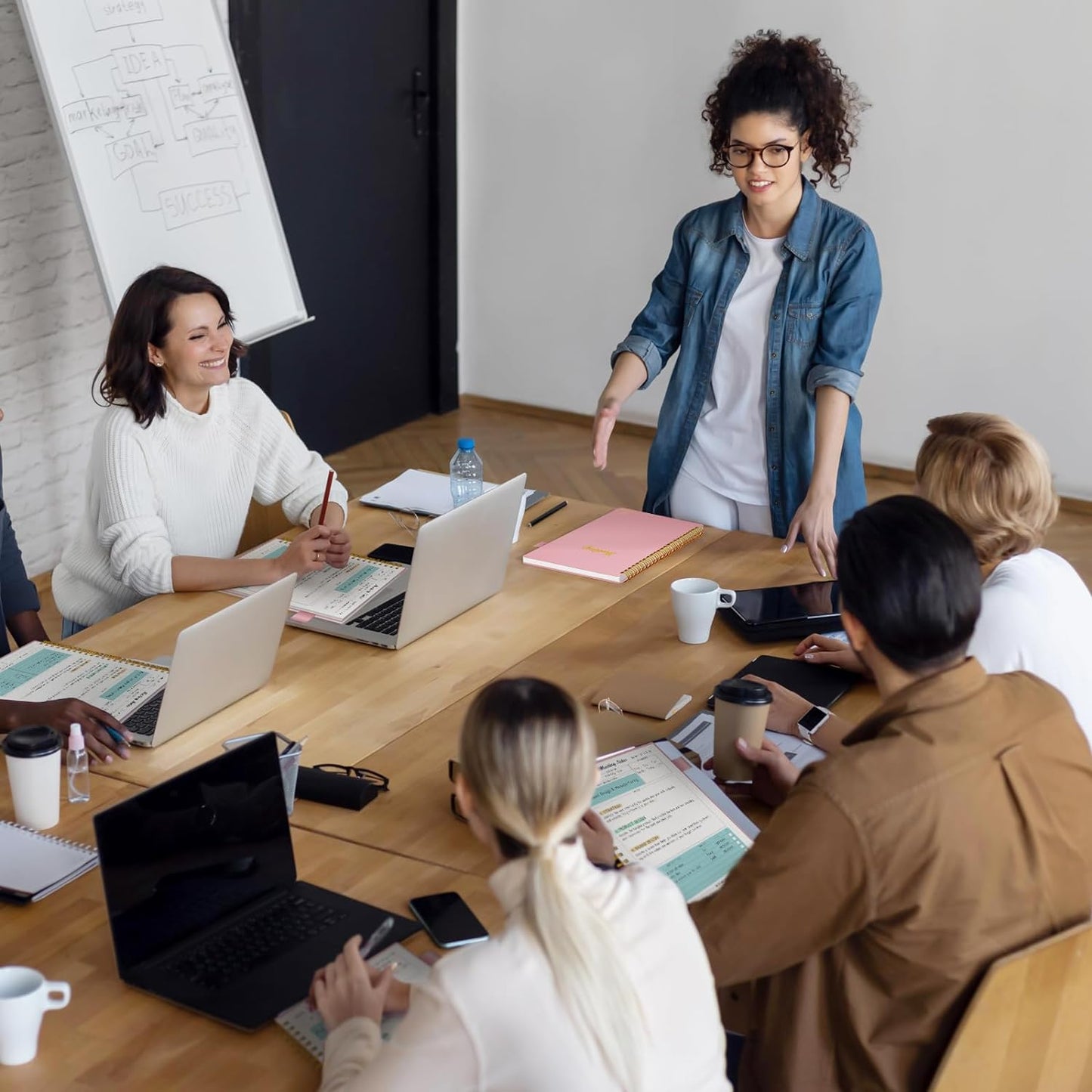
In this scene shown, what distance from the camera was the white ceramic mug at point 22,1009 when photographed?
1468 millimetres

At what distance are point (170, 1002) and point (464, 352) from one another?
16.6 ft

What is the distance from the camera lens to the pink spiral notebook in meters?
2.89

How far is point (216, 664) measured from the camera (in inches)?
85.4

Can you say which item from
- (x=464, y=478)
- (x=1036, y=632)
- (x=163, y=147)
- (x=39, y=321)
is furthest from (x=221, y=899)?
(x=39, y=321)

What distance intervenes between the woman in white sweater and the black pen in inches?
16.1

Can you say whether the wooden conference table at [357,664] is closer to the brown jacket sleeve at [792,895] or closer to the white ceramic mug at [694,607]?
the white ceramic mug at [694,607]

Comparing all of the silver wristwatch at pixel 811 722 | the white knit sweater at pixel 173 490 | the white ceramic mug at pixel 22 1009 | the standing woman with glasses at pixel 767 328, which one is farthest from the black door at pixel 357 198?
the white ceramic mug at pixel 22 1009

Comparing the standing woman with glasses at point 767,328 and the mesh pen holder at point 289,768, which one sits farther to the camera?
the standing woman with glasses at point 767,328

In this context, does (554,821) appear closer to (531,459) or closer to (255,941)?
(255,941)

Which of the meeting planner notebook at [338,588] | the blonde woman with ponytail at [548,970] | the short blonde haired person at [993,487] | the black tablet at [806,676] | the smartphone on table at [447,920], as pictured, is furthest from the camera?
the meeting planner notebook at [338,588]

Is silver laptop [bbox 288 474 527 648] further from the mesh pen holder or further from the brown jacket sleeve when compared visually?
the brown jacket sleeve

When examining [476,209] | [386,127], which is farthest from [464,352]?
[386,127]

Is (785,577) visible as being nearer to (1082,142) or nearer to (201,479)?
→ (201,479)

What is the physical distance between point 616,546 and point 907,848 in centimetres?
153
